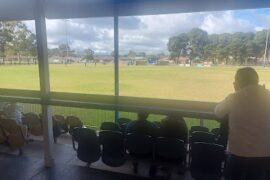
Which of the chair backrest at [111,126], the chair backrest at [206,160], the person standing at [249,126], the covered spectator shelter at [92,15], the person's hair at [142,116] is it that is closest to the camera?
the person standing at [249,126]

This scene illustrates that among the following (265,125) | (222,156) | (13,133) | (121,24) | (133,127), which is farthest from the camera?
(121,24)

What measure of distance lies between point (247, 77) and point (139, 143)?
1610 millimetres

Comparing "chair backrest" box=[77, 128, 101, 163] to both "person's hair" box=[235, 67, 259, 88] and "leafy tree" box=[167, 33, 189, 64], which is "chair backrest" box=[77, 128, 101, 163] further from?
"leafy tree" box=[167, 33, 189, 64]

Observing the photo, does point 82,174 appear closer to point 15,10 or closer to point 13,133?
point 13,133

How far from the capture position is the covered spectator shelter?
3146 millimetres

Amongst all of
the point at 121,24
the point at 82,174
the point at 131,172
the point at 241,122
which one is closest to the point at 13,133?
the point at 82,174

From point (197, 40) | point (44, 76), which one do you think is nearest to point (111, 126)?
point (44, 76)

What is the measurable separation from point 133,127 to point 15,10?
3.94 m

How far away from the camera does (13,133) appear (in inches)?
151

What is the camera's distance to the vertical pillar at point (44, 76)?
11.1ft

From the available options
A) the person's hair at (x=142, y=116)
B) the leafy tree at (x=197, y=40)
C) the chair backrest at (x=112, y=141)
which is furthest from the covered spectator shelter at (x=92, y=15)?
the leafy tree at (x=197, y=40)

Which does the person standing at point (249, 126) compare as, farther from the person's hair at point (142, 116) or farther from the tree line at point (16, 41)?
the tree line at point (16, 41)

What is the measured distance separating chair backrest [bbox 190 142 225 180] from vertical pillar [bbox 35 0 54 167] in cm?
214

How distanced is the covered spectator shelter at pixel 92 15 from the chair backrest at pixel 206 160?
0.34m
